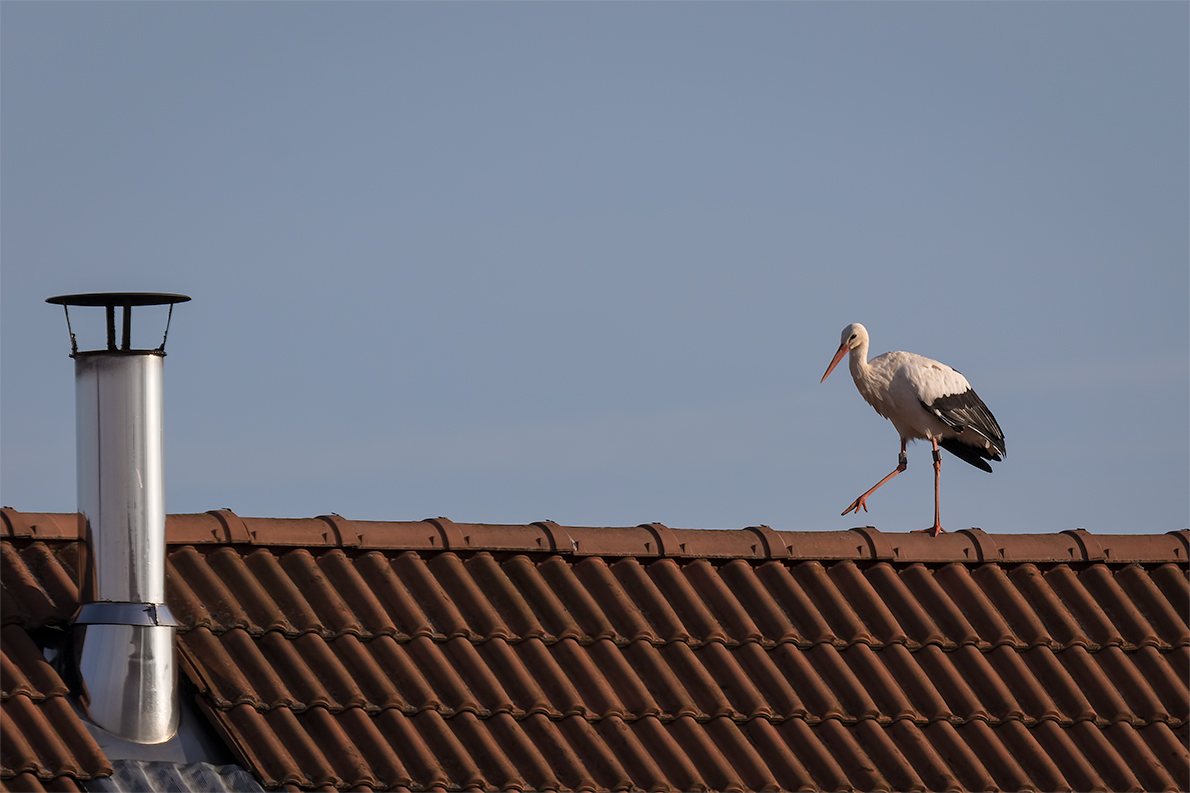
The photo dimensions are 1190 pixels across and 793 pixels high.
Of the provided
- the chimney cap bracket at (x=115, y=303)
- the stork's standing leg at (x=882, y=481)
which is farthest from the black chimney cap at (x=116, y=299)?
the stork's standing leg at (x=882, y=481)

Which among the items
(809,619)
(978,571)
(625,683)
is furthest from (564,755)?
(978,571)

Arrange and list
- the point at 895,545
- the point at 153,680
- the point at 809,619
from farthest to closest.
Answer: the point at 895,545 < the point at 809,619 < the point at 153,680

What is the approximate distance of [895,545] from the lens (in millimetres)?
8477

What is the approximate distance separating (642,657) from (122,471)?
2427mm

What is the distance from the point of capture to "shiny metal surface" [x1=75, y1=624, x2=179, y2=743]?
20.8ft

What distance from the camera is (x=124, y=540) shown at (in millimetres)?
6500

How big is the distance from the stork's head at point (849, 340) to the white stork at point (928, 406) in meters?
0.17

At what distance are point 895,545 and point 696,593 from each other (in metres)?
1.25

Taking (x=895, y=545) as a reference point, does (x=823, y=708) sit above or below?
below

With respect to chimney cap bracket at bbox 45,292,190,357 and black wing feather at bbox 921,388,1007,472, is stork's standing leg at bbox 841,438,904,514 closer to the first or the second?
black wing feather at bbox 921,388,1007,472

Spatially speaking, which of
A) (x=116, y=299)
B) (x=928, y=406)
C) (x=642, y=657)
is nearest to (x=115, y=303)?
(x=116, y=299)

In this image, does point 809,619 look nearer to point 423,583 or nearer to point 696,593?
point 696,593

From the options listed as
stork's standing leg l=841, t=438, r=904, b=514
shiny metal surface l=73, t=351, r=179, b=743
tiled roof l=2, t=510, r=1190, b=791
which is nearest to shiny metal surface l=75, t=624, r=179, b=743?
shiny metal surface l=73, t=351, r=179, b=743

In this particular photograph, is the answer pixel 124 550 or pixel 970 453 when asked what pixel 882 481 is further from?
pixel 124 550
